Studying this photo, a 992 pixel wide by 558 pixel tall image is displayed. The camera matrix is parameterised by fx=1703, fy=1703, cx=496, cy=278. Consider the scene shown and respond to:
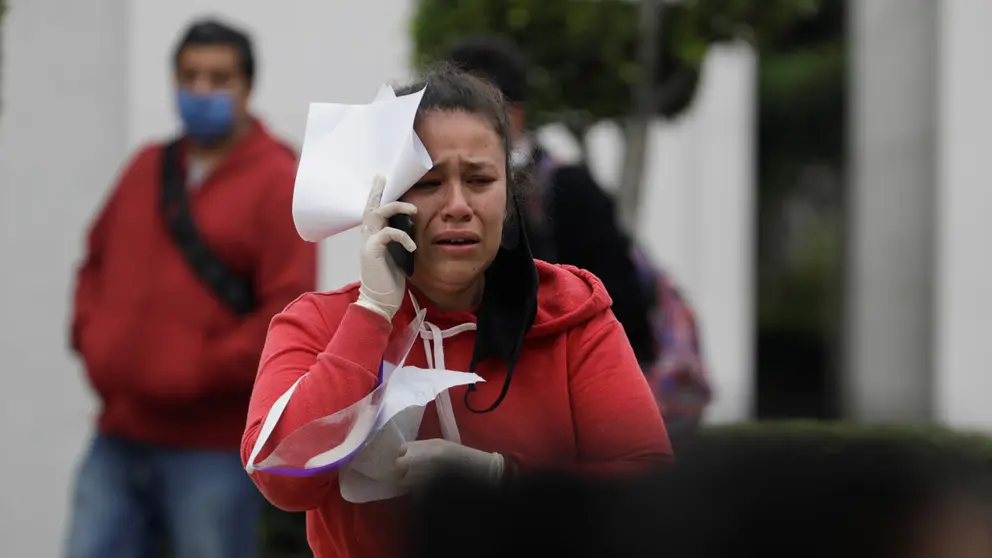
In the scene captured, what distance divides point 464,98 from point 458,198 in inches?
6.0

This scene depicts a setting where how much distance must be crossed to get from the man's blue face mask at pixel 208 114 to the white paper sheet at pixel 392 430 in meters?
2.37

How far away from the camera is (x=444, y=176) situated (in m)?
2.30

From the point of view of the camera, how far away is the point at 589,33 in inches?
311

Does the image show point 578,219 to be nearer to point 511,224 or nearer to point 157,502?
point 157,502

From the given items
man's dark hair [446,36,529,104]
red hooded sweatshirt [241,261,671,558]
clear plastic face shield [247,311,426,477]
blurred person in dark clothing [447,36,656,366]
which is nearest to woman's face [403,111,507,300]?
red hooded sweatshirt [241,261,671,558]

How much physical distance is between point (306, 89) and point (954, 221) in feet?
14.8

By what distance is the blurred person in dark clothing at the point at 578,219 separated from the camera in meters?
3.88

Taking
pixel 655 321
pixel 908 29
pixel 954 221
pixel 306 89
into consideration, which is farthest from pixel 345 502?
pixel 908 29

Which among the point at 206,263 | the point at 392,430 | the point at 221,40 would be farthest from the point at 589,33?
the point at 392,430

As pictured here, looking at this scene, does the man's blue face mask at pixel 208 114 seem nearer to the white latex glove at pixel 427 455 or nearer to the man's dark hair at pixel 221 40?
the man's dark hair at pixel 221 40

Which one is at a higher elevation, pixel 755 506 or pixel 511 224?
pixel 511 224

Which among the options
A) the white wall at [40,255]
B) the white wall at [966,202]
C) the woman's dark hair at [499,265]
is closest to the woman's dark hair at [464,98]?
the woman's dark hair at [499,265]

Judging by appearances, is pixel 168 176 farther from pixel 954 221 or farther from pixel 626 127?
pixel 954 221

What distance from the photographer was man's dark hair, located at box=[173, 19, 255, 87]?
15.0ft
